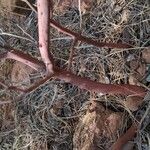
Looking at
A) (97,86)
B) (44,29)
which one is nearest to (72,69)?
(97,86)

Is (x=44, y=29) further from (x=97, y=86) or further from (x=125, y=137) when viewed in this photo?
(x=125, y=137)

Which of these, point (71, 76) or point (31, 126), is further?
point (31, 126)

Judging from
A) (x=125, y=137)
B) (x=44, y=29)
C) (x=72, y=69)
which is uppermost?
(x=44, y=29)

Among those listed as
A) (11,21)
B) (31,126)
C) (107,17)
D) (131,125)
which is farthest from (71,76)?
(11,21)

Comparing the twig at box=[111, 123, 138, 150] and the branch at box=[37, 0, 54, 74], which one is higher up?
the branch at box=[37, 0, 54, 74]

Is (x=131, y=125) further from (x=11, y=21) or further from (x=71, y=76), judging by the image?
(x=11, y=21)

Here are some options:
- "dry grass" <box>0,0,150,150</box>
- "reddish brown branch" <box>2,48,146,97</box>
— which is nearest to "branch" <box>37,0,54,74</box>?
"reddish brown branch" <box>2,48,146,97</box>

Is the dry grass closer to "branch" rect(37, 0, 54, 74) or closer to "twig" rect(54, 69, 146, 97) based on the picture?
"twig" rect(54, 69, 146, 97)
